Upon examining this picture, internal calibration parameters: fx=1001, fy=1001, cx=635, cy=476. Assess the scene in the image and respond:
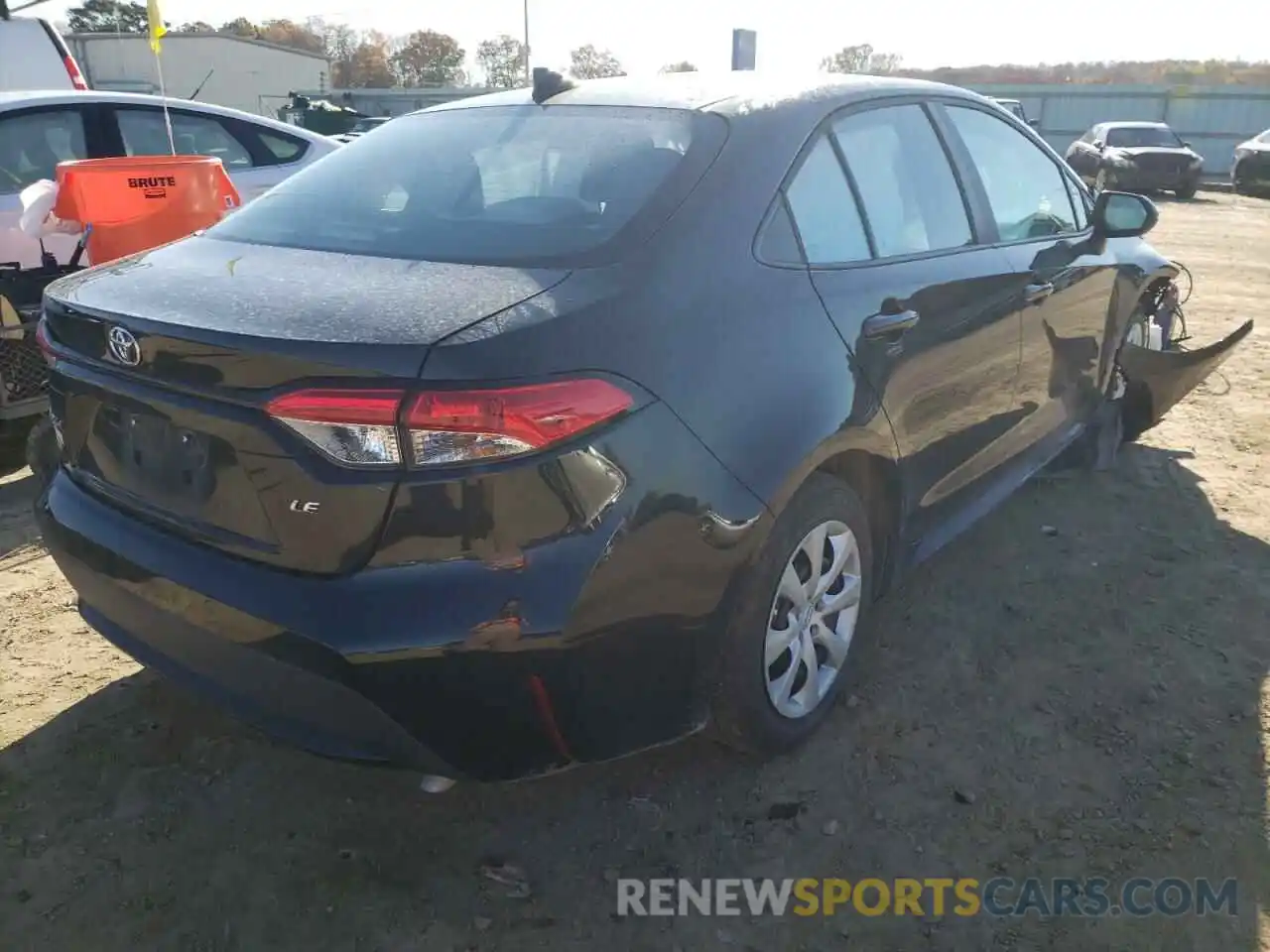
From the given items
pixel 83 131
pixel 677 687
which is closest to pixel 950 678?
pixel 677 687

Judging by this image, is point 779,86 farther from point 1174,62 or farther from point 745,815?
point 1174,62

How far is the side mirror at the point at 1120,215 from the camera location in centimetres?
393

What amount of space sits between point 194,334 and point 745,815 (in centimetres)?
164

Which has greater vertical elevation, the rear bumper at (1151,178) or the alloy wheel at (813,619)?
the alloy wheel at (813,619)

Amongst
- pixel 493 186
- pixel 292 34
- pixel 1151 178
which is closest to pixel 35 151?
pixel 493 186

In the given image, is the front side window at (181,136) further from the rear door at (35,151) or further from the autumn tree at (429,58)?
the autumn tree at (429,58)

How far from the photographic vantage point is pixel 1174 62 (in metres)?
54.8

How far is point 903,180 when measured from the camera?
2.92m

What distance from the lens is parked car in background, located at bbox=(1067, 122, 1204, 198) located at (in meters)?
20.2

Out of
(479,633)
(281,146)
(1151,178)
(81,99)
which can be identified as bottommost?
(1151,178)

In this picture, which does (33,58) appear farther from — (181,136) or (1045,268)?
(1045,268)

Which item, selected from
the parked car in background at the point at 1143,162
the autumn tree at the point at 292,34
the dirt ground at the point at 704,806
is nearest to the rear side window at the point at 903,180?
the dirt ground at the point at 704,806

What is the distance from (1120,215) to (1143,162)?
19.0 m

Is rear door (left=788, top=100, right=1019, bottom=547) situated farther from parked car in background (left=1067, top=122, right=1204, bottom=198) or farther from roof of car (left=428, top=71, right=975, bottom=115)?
parked car in background (left=1067, top=122, right=1204, bottom=198)
